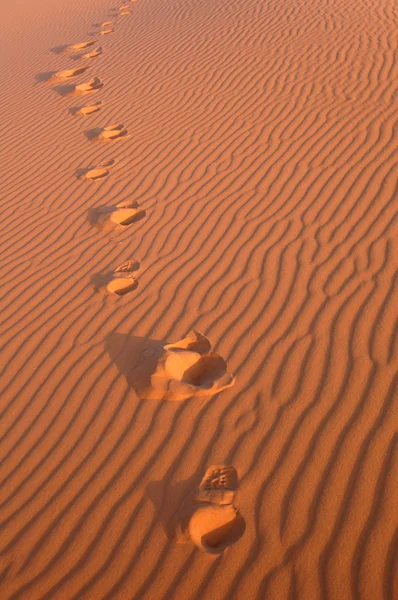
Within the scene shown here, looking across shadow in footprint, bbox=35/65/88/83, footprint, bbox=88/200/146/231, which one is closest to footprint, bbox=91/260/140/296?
footprint, bbox=88/200/146/231

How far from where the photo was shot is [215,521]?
8.06ft

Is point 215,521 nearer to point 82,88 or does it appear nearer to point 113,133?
point 113,133

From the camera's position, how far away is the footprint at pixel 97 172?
5.80m

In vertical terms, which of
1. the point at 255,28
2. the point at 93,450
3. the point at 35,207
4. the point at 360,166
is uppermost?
the point at 255,28

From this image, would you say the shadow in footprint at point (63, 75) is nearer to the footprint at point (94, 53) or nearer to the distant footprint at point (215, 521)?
the footprint at point (94, 53)

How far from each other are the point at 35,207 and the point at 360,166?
3505 millimetres

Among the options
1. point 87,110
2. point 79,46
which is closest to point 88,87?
point 87,110

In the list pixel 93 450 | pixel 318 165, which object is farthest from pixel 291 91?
pixel 93 450

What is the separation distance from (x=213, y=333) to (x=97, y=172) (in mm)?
3239

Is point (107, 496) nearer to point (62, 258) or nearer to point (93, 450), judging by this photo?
point (93, 450)

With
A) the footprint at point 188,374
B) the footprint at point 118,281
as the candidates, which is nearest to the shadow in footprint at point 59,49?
the footprint at point 118,281

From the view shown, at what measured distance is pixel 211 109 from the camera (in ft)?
21.4

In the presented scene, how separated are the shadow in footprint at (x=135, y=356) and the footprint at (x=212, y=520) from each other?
869mm

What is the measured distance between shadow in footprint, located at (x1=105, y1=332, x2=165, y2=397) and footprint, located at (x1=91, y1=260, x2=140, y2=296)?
54 cm
